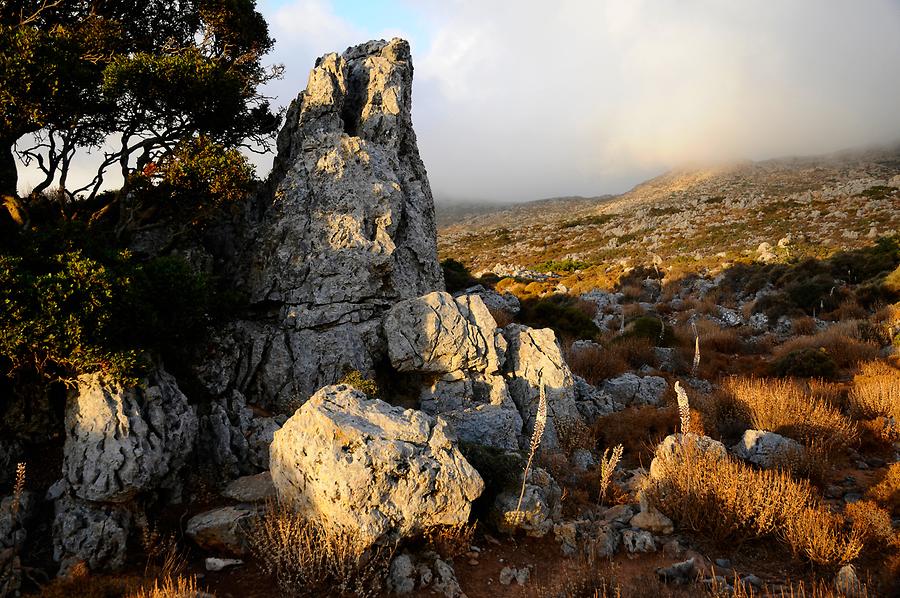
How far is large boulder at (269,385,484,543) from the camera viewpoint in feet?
19.2

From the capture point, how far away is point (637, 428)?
10.6 m

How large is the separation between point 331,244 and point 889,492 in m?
11.2

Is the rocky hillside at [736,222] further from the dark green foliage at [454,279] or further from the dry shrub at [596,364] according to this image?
the dry shrub at [596,364]

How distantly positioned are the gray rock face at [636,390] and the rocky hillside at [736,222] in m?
28.8

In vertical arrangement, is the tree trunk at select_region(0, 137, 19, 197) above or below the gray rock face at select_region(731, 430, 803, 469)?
above

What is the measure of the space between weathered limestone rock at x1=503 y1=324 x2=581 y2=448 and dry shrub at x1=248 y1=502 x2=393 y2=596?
4.93 metres

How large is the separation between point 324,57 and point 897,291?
81.1 ft

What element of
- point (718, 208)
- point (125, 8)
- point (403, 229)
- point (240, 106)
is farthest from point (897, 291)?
point (718, 208)

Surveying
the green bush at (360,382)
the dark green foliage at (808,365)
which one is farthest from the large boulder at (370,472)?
the dark green foliage at (808,365)

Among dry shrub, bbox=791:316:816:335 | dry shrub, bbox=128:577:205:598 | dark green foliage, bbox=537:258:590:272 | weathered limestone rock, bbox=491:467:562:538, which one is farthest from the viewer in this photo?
dark green foliage, bbox=537:258:590:272

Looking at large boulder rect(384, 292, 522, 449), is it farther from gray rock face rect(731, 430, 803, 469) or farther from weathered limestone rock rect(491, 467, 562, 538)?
gray rock face rect(731, 430, 803, 469)

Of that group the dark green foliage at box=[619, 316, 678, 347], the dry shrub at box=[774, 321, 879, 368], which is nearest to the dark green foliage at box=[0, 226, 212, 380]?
the dark green foliage at box=[619, 316, 678, 347]

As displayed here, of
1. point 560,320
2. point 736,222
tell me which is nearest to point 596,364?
point 560,320

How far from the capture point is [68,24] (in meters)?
11.3
